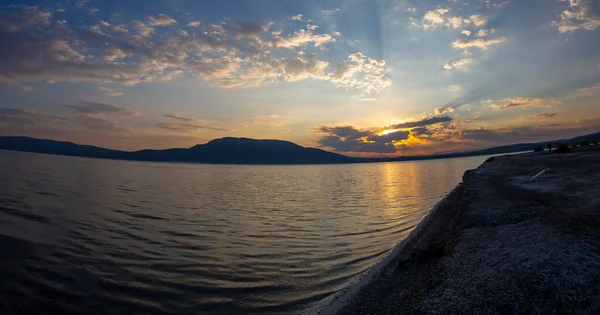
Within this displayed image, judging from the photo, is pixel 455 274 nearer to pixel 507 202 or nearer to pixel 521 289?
pixel 521 289

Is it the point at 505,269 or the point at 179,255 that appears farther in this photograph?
the point at 179,255

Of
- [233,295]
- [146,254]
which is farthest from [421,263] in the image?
[146,254]

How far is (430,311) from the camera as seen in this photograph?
26.1 ft

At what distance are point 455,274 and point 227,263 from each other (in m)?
13.1

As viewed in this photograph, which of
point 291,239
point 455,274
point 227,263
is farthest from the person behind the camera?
point 291,239

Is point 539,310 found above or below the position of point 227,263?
above

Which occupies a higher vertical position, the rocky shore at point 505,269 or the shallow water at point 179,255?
the rocky shore at point 505,269

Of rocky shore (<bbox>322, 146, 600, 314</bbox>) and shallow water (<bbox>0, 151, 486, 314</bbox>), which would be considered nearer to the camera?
rocky shore (<bbox>322, 146, 600, 314</bbox>)

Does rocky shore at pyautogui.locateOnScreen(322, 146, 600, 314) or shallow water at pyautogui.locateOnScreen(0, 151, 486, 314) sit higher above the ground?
rocky shore at pyautogui.locateOnScreen(322, 146, 600, 314)

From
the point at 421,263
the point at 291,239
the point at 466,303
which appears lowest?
the point at 291,239

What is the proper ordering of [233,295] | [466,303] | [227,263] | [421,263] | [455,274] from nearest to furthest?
1. [466,303]
2. [455,274]
3. [421,263]
4. [233,295]
5. [227,263]

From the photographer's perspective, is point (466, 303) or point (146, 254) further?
point (146, 254)

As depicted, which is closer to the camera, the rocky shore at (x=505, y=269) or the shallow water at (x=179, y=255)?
the rocky shore at (x=505, y=269)

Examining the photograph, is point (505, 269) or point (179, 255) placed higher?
point (505, 269)
